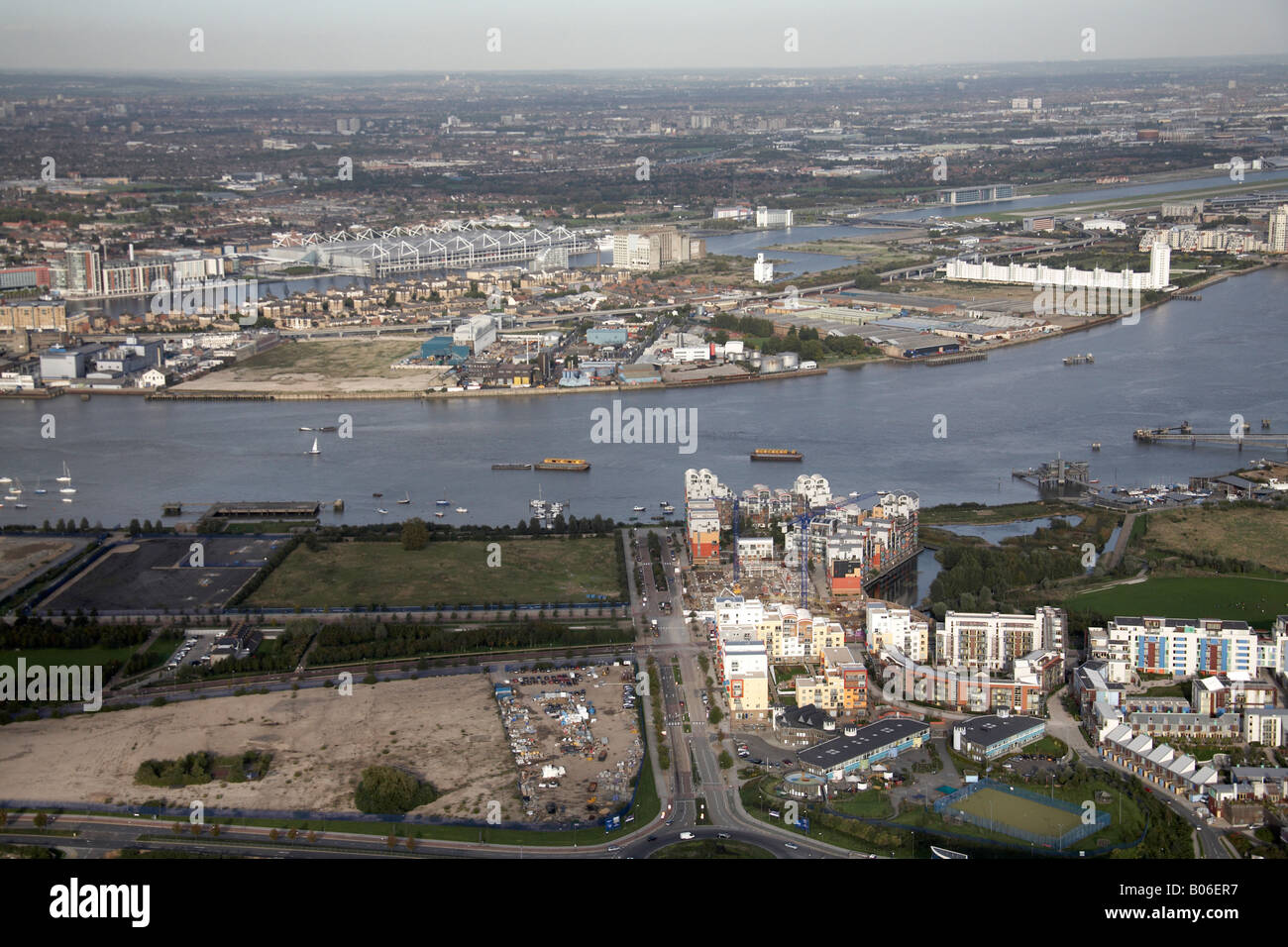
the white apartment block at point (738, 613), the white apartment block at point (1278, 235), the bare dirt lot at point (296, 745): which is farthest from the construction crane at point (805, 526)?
the white apartment block at point (1278, 235)

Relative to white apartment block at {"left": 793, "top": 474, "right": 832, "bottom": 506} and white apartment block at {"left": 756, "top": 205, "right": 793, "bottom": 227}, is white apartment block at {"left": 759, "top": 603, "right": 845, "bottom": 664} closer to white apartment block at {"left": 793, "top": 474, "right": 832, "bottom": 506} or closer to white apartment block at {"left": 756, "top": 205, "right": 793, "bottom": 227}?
white apartment block at {"left": 793, "top": 474, "right": 832, "bottom": 506}

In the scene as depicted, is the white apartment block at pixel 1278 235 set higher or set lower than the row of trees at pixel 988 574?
higher

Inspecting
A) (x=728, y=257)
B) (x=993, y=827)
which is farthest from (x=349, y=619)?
(x=728, y=257)

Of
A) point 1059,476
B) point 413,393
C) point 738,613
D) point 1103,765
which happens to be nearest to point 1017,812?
point 1103,765

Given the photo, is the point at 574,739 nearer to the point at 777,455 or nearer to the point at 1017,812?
the point at 1017,812

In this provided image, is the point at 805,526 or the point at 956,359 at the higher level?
the point at 956,359

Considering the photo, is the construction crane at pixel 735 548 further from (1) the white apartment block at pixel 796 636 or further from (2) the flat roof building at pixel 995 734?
(2) the flat roof building at pixel 995 734

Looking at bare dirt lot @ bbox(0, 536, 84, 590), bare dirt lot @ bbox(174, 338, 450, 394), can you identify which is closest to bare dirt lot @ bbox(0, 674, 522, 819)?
bare dirt lot @ bbox(0, 536, 84, 590)
